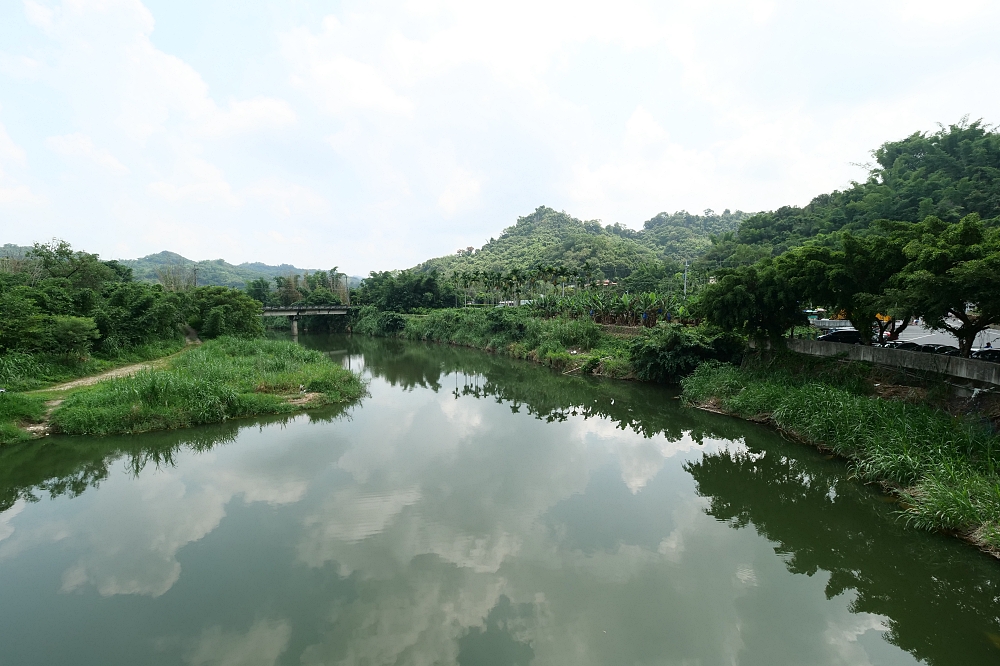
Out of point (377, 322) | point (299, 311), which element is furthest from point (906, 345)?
point (299, 311)

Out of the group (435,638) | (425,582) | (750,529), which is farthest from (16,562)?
(750,529)

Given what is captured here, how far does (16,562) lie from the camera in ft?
22.8

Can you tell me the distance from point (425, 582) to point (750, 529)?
5.65 meters

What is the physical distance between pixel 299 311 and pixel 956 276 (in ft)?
155

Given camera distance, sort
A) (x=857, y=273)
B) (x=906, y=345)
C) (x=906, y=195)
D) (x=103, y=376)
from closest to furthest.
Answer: (x=857, y=273) < (x=906, y=345) < (x=103, y=376) < (x=906, y=195)

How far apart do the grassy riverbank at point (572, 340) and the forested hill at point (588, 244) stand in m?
26.3

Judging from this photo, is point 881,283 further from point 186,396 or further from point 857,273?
point 186,396

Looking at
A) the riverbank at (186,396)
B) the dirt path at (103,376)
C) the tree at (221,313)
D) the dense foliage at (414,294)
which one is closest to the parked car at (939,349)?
the riverbank at (186,396)

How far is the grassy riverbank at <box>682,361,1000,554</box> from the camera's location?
7.56 m

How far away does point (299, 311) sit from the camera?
47062 mm

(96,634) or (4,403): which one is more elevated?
(4,403)

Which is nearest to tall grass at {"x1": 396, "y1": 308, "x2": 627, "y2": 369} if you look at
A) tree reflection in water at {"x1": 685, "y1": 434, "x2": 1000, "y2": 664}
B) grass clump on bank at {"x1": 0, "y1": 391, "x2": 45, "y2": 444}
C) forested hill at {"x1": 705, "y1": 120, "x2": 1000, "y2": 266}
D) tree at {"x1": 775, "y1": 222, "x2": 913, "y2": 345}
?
tree at {"x1": 775, "y1": 222, "x2": 913, "y2": 345}

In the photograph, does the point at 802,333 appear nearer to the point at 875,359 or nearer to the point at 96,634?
the point at 875,359

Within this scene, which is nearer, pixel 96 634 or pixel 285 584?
pixel 96 634
